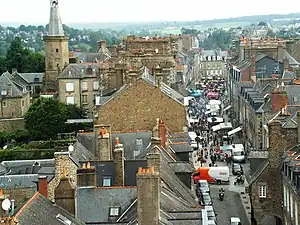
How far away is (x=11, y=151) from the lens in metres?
63.2

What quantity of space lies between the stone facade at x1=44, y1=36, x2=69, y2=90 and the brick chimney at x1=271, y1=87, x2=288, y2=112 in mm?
32311

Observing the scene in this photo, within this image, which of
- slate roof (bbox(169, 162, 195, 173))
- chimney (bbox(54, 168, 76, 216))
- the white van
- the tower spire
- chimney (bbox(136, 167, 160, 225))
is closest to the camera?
chimney (bbox(136, 167, 160, 225))

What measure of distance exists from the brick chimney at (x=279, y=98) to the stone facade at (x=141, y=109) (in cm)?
903

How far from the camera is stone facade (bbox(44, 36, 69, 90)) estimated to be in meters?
86.8

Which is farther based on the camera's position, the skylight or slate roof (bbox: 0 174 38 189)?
slate roof (bbox: 0 174 38 189)

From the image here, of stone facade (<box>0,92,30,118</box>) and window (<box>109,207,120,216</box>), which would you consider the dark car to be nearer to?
stone facade (<box>0,92,30,118</box>)

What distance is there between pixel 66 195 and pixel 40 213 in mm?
1869

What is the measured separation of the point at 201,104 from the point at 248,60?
21056 millimetres

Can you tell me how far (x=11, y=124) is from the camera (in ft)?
257

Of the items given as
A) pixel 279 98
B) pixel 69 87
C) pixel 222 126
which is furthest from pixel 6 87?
pixel 279 98

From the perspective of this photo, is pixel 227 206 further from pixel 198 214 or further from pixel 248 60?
pixel 248 60

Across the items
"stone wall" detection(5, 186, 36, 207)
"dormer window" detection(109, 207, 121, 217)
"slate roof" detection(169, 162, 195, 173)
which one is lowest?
"stone wall" detection(5, 186, 36, 207)

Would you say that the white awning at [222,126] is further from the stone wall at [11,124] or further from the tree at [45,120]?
the stone wall at [11,124]

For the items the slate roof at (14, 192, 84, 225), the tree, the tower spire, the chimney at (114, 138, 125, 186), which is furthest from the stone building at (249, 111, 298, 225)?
the tower spire
